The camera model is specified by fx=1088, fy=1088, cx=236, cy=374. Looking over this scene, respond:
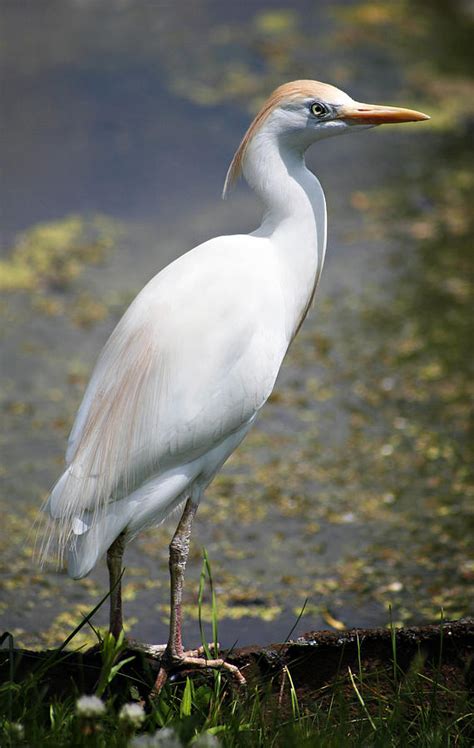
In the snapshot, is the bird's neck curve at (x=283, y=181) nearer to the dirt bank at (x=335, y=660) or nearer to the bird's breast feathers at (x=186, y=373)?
the bird's breast feathers at (x=186, y=373)

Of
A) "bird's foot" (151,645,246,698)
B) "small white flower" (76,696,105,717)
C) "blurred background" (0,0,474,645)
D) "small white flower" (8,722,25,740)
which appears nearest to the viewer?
"small white flower" (76,696,105,717)

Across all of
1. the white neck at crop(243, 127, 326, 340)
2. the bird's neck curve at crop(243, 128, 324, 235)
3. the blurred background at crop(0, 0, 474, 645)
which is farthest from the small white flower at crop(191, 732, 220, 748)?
the blurred background at crop(0, 0, 474, 645)

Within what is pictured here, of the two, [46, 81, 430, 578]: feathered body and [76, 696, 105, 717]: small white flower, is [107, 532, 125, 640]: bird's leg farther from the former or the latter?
[76, 696, 105, 717]: small white flower

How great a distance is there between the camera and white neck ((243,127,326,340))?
2609mm

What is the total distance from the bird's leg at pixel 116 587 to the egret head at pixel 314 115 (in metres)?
1.03

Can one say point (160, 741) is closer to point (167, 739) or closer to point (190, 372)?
point (167, 739)

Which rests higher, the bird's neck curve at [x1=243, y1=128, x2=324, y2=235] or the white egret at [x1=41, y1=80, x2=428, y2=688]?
the bird's neck curve at [x1=243, y1=128, x2=324, y2=235]

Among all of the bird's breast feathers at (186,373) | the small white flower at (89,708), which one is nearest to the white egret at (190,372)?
the bird's breast feathers at (186,373)

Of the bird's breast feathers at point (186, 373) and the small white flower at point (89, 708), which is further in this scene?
the bird's breast feathers at point (186, 373)

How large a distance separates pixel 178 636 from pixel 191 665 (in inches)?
2.9

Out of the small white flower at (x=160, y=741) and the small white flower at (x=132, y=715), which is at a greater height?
the small white flower at (x=132, y=715)

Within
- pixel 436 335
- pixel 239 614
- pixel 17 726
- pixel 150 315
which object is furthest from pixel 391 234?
pixel 17 726

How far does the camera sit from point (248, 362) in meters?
2.52

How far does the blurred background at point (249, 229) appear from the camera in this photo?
3602 mm
